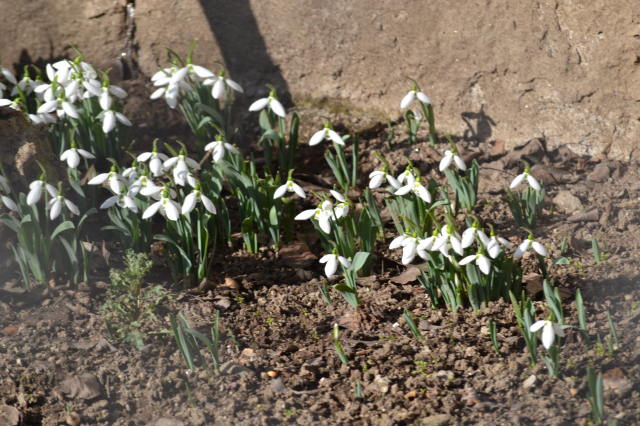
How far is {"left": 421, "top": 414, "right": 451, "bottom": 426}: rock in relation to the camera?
1751 mm

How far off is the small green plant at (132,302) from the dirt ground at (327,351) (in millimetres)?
49

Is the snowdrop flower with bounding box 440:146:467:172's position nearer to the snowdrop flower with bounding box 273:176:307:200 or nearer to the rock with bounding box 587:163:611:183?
the snowdrop flower with bounding box 273:176:307:200

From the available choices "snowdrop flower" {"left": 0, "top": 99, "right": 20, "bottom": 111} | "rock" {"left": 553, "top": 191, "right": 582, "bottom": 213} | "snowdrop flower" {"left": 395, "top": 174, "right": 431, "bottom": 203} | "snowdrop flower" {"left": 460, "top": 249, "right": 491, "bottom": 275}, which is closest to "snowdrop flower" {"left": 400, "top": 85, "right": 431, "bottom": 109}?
"snowdrop flower" {"left": 395, "top": 174, "right": 431, "bottom": 203}

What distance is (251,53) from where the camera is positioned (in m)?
3.59

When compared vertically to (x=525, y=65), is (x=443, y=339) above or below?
below

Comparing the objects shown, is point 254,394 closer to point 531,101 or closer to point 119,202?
point 119,202

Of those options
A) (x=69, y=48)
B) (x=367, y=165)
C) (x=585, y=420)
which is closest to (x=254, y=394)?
(x=585, y=420)

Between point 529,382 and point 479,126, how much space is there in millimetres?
1808

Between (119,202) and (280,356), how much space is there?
91 cm

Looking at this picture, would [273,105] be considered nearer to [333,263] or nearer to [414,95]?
[414,95]

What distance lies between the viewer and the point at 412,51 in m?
3.29

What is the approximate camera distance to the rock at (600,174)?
2947 mm

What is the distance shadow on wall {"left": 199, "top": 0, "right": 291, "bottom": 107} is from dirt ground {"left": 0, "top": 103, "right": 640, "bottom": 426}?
1.32 meters

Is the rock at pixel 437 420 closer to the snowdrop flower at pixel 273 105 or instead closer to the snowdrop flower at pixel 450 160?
the snowdrop flower at pixel 450 160
